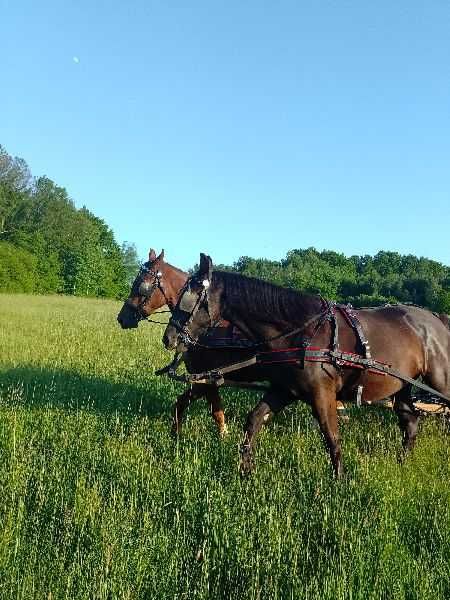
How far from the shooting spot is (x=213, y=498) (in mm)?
3945

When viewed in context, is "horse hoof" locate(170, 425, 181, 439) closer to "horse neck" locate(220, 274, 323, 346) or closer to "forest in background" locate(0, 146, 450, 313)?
"horse neck" locate(220, 274, 323, 346)

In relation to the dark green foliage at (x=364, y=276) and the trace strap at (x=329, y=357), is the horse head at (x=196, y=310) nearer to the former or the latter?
the trace strap at (x=329, y=357)

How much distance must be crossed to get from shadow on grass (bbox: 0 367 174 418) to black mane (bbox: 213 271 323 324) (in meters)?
2.35

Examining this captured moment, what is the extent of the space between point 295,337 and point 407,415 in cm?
204

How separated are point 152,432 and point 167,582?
316cm

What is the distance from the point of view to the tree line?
67.7 m

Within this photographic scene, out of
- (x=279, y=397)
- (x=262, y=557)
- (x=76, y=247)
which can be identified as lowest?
(x=262, y=557)

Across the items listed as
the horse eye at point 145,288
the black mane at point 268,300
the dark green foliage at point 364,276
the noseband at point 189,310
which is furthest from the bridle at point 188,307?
the dark green foliage at point 364,276

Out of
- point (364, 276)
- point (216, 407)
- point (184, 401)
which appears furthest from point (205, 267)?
point (364, 276)

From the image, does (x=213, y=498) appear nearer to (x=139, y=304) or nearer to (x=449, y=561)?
(x=449, y=561)

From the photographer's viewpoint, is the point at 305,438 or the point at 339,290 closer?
the point at 305,438

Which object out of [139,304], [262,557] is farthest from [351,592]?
[139,304]

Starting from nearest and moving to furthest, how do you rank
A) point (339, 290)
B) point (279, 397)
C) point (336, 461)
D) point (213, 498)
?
point (213, 498), point (336, 461), point (279, 397), point (339, 290)

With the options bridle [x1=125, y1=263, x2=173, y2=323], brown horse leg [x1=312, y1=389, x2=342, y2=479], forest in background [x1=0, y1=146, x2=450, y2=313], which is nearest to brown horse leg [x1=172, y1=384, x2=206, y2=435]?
bridle [x1=125, y1=263, x2=173, y2=323]
